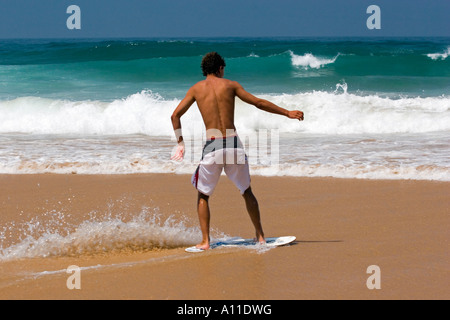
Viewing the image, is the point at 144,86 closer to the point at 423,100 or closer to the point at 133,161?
the point at 423,100

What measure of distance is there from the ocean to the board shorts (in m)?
3.77

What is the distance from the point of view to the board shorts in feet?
15.0

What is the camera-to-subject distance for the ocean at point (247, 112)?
29.9 feet

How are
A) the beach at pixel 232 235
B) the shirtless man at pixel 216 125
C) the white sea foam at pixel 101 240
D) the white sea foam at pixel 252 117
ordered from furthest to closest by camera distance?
1. the white sea foam at pixel 252 117
2. the white sea foam at pixel 101 240
3. the shirtless man at pixel 216 125
4. the beach at pixel 232 235

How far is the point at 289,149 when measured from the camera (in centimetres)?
1067

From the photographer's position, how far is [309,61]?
29.8 meters

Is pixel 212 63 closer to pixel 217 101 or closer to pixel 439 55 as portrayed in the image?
pixel 217 101

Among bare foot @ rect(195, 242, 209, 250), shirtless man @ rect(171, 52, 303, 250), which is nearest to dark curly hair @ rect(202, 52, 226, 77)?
shirtless man @ rect(171, 52, 303, 250)

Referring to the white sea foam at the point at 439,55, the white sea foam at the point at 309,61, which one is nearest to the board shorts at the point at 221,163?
the white sea foam at the point at 309,61

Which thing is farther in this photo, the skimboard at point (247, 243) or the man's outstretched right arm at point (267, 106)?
the skimboard at point (247, 243)

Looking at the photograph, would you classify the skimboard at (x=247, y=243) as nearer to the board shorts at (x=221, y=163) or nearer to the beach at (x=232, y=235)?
the beach at (x=232, y=235)

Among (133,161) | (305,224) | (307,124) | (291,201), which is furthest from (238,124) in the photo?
(305,224)

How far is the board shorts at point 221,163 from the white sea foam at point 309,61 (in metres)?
24.9

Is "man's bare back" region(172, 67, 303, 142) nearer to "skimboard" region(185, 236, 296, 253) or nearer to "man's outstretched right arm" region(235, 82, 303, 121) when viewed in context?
"man's outstretched right arm" region(235, 82, 303, 121)
